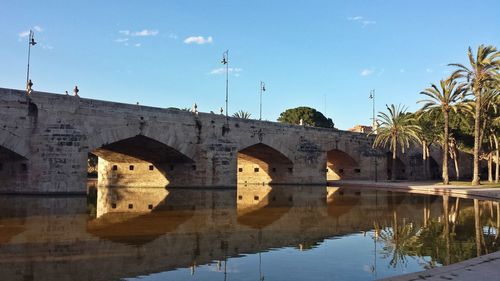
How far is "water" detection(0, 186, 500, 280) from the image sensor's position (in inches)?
312

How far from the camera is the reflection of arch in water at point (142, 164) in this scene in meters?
30.0

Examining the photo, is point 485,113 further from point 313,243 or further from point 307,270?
point 307,270

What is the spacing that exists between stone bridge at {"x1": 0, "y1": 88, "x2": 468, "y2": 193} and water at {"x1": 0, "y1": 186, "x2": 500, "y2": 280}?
5.26 metres

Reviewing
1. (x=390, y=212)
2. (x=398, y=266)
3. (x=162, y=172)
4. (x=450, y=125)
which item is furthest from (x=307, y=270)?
(x=450, y=125)

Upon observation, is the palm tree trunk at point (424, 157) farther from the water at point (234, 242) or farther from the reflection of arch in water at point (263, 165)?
the water at point (234, 242)

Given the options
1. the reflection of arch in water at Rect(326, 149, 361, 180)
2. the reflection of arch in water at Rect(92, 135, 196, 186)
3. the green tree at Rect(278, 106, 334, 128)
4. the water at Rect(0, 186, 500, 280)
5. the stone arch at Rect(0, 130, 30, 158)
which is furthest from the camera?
the green tree at Rect(278, 106, 334, 128)

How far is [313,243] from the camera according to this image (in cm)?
1079

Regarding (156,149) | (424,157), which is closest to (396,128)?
(424,157)

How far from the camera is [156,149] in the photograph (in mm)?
30312

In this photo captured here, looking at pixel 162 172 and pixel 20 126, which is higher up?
pixel 20 126

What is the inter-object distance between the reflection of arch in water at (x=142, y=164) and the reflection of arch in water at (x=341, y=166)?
736 inches

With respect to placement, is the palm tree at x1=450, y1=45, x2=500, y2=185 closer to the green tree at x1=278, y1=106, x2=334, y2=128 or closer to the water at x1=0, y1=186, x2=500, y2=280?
the water at x1=0, y1=186, x2=500, y2=280

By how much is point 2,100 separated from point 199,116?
40.6ft

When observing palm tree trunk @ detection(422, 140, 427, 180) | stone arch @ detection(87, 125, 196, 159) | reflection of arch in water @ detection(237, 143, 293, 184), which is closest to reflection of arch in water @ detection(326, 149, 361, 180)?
palm tree trunk @ detection(422, 140, 427, 180)
